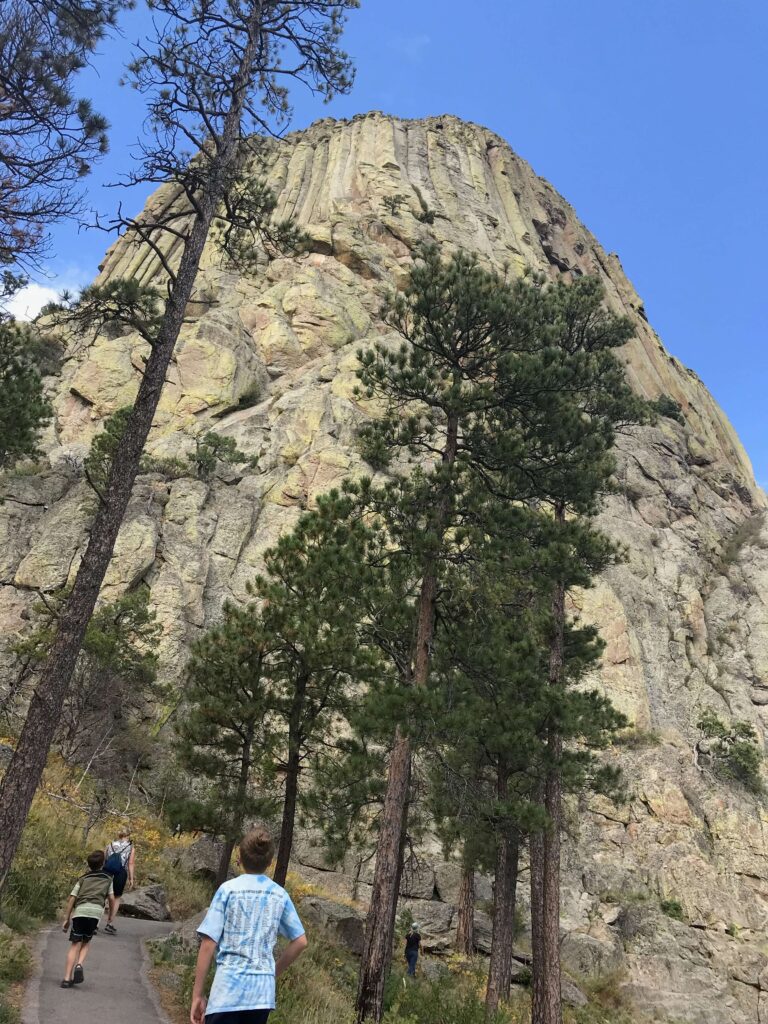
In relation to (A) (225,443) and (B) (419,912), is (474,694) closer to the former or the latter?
(B) (419,912)

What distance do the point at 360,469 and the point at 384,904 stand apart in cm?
2742

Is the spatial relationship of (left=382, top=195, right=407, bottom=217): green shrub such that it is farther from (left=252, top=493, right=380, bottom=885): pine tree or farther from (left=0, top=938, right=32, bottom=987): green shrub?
(left=0, top=938, right=32, bottom=987): green shrub

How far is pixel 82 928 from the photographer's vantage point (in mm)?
7219

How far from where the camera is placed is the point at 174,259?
63969 mm

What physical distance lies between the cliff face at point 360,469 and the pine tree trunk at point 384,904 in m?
7.48

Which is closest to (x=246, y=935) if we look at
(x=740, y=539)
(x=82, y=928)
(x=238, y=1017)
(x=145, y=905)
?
(x=238, y=1017)

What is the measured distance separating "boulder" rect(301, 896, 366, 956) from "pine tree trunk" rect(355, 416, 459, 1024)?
16.6 ft

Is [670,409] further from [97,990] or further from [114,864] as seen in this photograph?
[97,990]

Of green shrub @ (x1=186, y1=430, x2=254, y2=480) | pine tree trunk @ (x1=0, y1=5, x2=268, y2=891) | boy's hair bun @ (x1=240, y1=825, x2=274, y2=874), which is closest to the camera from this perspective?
boy's hair bun @ (x1=240, y1=825, x2=274, y2=874)

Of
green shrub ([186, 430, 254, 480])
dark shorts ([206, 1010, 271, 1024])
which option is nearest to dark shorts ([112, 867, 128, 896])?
dark shorts ([206, 1010, 271, 1024])

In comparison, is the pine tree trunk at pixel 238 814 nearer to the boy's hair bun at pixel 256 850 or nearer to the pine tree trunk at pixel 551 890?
the pine tree trunk at pixel 551 890

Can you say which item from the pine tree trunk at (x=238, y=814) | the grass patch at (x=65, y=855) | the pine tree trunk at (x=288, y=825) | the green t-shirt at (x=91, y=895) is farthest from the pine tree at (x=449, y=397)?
the green t-shirt at (x=91, y=895)

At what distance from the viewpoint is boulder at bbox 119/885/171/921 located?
42.0 feet

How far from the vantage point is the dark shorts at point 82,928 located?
7.18 metres
